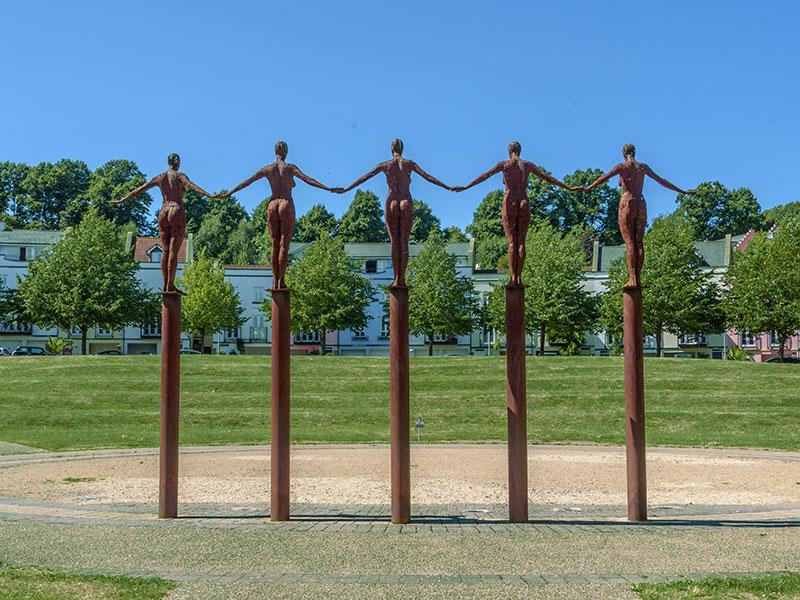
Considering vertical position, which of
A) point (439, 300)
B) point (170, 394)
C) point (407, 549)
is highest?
point (439, 300)

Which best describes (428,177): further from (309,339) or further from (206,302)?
(309,339)

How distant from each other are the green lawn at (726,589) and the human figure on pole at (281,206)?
6666 mm

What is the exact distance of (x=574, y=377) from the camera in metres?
40.1

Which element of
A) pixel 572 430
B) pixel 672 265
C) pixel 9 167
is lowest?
pixel 572 430

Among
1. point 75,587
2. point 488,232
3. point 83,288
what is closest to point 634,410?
point 75,587

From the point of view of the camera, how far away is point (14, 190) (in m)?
121

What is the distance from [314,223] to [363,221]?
6583 mm

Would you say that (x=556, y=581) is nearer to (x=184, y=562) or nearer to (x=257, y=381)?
(x=184, y=562)

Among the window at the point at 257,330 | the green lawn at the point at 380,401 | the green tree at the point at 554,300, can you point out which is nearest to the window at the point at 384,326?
the window at the point at 257,330

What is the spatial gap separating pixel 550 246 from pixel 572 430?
40805 mm

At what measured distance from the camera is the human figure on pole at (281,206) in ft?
41.1

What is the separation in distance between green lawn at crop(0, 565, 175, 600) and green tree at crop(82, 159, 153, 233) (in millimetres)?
106449

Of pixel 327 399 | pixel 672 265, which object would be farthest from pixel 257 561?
pixel 672 265

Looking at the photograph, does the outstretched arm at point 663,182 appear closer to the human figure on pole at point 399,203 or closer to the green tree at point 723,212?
the human figure on pole at point 399,203
